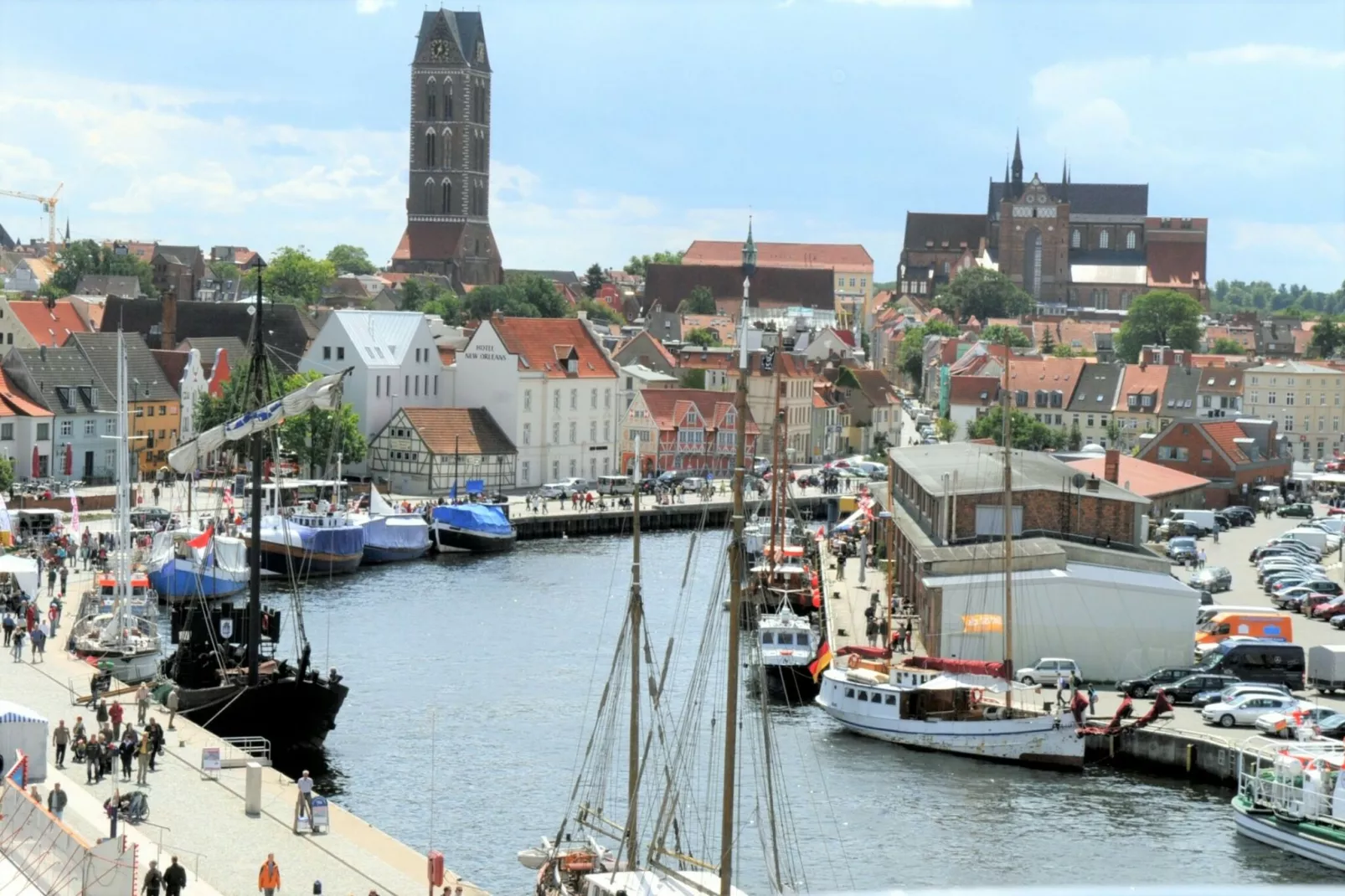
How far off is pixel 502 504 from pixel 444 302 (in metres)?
63.8

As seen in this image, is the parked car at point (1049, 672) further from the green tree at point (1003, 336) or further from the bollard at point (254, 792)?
the green tree at point (1003, 336)

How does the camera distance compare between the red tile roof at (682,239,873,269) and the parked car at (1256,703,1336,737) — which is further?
the red tile roof at (682,239,873,269)

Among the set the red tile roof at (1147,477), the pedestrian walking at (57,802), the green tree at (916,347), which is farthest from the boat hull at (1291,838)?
the green tree at (916,347)

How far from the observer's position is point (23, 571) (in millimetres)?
45344

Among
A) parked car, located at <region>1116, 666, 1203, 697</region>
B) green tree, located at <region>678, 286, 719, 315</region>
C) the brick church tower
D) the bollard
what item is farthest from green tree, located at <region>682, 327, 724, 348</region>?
the bollard

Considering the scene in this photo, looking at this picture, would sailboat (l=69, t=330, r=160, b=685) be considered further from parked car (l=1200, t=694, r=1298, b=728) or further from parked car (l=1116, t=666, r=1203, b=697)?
parked car (l=1200, t=694, r=1298, b=728)

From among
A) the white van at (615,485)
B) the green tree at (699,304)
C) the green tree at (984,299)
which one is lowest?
the white van at (615,485)

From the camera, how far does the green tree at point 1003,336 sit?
129500mm

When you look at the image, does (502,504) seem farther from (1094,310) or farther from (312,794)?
(1094,310)

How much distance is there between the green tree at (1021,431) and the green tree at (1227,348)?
42.0m

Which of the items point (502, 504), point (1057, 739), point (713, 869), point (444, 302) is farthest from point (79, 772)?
point (444, 302)

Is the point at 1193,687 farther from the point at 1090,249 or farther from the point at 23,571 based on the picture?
the point at 1090,249

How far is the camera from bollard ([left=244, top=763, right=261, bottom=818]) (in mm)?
27297

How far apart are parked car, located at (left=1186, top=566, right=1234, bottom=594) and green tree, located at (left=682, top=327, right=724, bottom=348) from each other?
69868mm
